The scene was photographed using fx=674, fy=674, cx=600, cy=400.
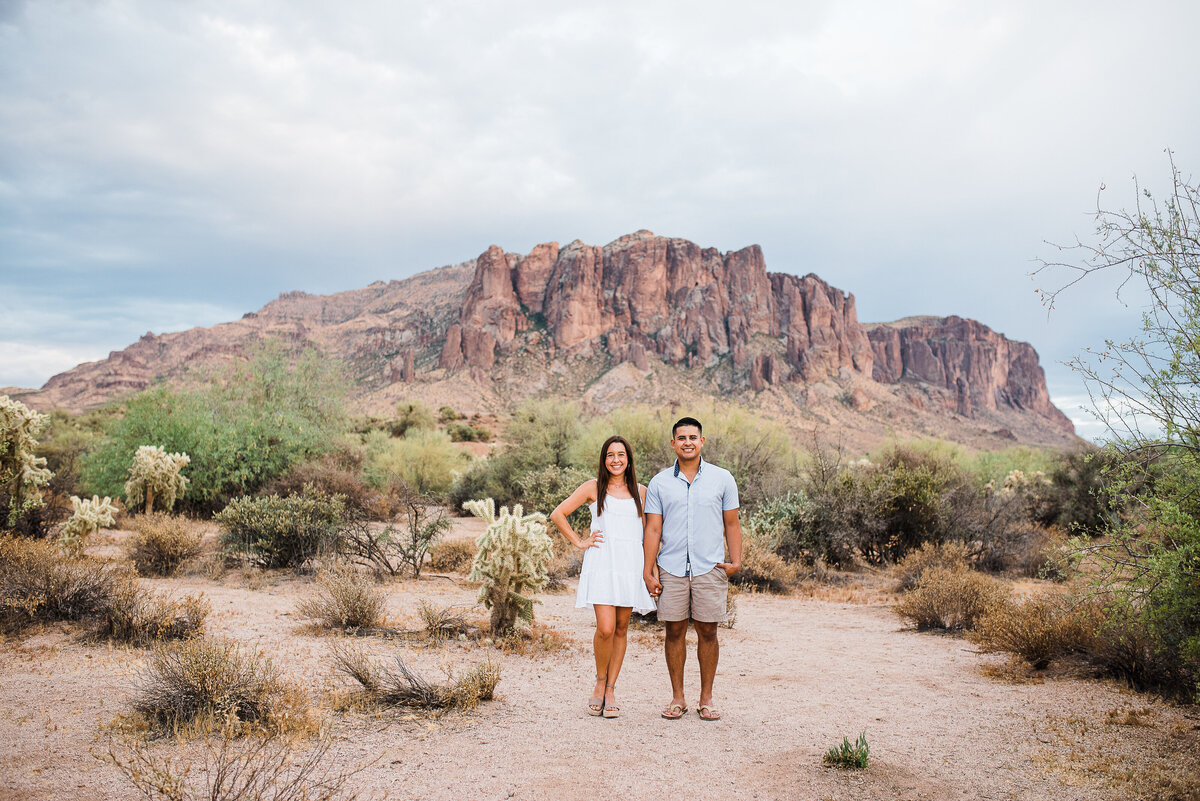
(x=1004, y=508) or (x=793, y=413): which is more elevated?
(x=793, y=413)

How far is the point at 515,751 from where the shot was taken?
426 centimetres

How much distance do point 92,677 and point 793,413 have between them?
235ft

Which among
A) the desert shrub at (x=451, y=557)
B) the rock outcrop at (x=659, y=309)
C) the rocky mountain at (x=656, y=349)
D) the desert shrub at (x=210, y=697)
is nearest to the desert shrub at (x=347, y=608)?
the desert shrub at (x=210, y=697)

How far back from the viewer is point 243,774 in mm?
3566

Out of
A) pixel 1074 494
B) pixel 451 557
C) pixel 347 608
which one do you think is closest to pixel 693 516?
pixel 347 608

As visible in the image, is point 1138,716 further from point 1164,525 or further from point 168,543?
point 168,543

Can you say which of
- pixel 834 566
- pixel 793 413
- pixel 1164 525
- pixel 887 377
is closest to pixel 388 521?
pixel 834 566

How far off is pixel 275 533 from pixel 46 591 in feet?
14.3

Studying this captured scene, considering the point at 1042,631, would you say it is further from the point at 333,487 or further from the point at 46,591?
the point at 333,487

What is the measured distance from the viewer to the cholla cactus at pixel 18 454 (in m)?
9.38

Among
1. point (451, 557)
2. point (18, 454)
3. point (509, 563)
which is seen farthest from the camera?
point (451, 557)

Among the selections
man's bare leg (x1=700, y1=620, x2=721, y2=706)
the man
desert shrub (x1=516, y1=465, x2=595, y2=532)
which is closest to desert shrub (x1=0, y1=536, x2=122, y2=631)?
the man

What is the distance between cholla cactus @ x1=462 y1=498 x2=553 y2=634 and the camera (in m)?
7.07

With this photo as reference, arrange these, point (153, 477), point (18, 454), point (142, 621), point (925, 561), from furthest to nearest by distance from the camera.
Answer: point (153, 477) → point (925, 561) → point (18, 454) → point (142, 621)
